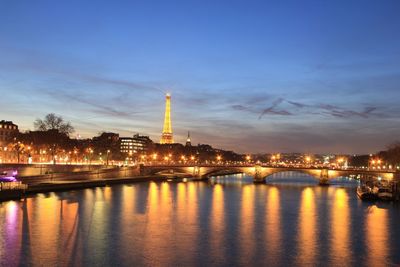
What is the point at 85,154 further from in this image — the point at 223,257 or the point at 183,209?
the point at 223,257

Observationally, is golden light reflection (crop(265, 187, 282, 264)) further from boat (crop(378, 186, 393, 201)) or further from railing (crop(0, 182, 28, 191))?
railing (crop(0, 182, 28, 191))

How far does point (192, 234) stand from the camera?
26.8 metres

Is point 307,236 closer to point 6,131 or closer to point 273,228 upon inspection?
point 273,228

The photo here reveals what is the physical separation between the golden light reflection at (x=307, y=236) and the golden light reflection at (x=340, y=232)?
3.20ft

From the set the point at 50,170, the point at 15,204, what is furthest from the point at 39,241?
the point at 50,170

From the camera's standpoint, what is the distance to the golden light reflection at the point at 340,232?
22.4 m

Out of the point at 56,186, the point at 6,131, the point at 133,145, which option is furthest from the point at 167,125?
the point at 56,186

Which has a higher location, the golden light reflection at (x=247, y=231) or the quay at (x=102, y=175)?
the quay at (x=102, y=175)

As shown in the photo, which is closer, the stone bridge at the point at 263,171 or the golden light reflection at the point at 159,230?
the golden light reflection at the point at 159,230

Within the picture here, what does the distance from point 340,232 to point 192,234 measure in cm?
871

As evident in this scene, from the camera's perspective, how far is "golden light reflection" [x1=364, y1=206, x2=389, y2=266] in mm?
21656

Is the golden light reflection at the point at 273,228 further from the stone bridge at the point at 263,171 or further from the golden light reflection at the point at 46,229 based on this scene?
the stone bridge at the point at 263,171

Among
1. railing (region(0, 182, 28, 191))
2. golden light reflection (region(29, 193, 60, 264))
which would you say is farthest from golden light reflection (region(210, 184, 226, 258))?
railing (region(0, 182, 28, 191))

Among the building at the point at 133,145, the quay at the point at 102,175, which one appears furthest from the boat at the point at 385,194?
the building at the point at 133,145
